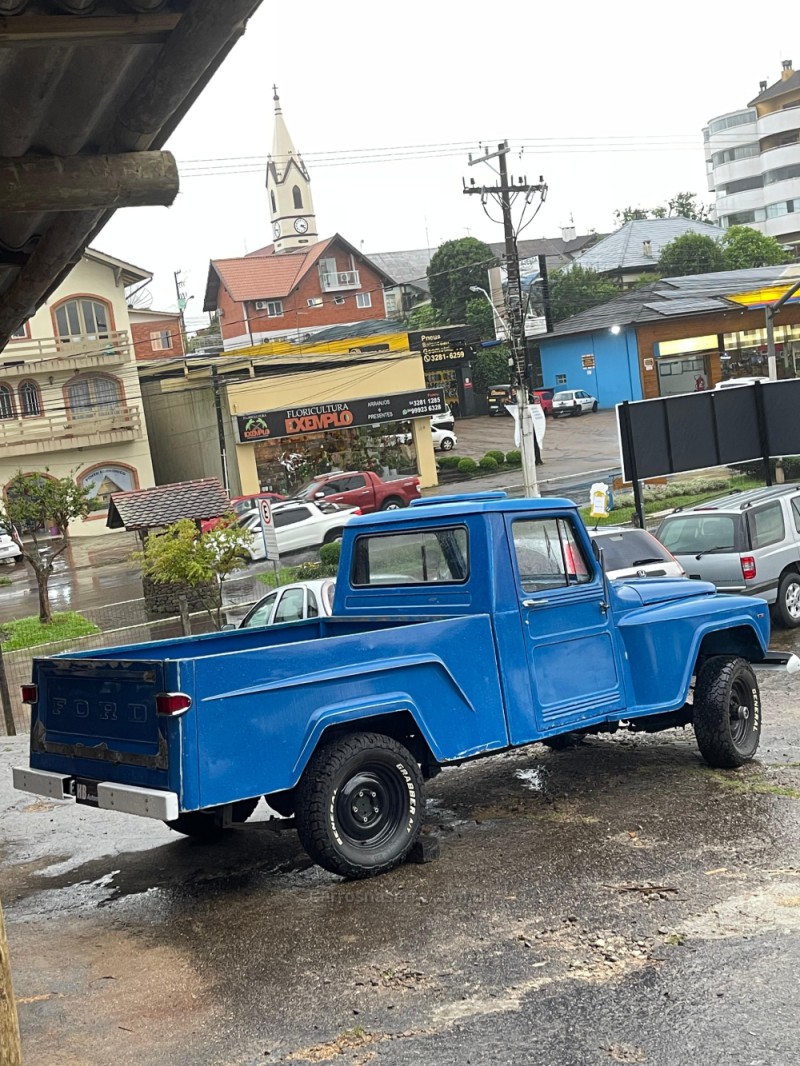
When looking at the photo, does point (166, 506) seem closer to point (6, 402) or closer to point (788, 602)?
point (788, 602)

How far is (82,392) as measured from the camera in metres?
47.5

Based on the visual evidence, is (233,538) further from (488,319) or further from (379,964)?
(488,319)

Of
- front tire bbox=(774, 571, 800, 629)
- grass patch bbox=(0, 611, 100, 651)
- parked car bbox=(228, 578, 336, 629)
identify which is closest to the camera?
parked car bbox=(228, 578, 336, 629)

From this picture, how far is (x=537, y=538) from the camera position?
8062mm

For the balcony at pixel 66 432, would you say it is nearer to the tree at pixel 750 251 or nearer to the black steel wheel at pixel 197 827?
the black steel wheel at pixel 197 827

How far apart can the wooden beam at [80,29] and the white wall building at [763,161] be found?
94975 millimetres

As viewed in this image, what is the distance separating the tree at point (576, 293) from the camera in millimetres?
67688

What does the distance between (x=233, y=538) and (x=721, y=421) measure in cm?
927

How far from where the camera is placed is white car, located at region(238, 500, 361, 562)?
3259 cm

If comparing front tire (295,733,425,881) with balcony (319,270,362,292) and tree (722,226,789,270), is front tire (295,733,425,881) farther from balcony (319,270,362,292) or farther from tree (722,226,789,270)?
balcony (319,270,362,292)

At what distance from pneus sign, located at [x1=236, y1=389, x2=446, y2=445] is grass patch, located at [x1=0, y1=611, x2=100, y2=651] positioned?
17.0 m

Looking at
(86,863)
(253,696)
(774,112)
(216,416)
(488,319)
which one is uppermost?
(774,112)

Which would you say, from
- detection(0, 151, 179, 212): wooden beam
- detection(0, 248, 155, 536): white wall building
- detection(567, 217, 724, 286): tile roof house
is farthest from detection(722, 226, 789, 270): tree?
detection(0, 151, 179, 212): wooden beam

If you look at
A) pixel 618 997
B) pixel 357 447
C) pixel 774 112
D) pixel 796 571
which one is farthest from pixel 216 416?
pixel 774 112
